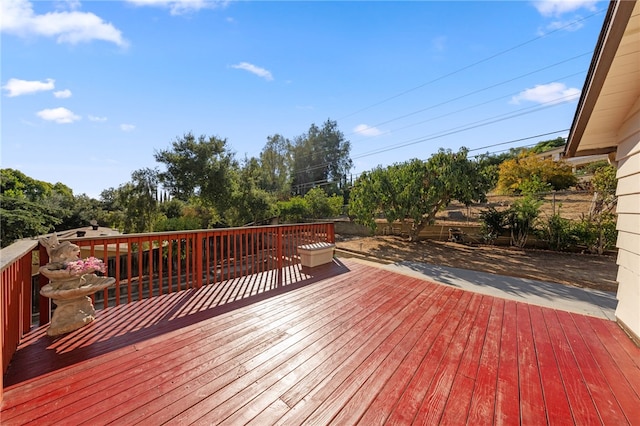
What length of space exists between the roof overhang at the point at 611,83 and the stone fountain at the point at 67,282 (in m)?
4.21

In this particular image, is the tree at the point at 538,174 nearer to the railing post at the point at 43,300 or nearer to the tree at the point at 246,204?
the tree at the point at 246,204

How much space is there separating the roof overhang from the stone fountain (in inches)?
166

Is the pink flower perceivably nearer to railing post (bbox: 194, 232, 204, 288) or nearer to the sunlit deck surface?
the sunlit deck surface

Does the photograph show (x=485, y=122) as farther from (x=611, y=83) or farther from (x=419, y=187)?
(x=611, y=83)

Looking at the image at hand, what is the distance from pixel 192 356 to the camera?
6.32 ft

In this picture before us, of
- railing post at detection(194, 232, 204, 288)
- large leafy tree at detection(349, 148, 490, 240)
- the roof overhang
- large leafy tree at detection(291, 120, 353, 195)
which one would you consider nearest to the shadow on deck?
railing post at detection(194, 232, 204, 288)

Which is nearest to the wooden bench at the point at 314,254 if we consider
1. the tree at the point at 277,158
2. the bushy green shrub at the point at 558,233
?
the bushy green shrub at the point at 558,233

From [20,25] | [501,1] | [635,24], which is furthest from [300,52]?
[635,24]

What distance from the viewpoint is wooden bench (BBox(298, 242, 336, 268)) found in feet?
15.1

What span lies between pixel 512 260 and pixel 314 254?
5540 mm

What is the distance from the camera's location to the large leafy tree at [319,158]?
26.6m

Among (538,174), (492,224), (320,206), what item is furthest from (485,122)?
(320,206)

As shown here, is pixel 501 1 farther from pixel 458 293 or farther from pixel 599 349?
pixel 599 349

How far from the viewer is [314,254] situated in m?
4.61
